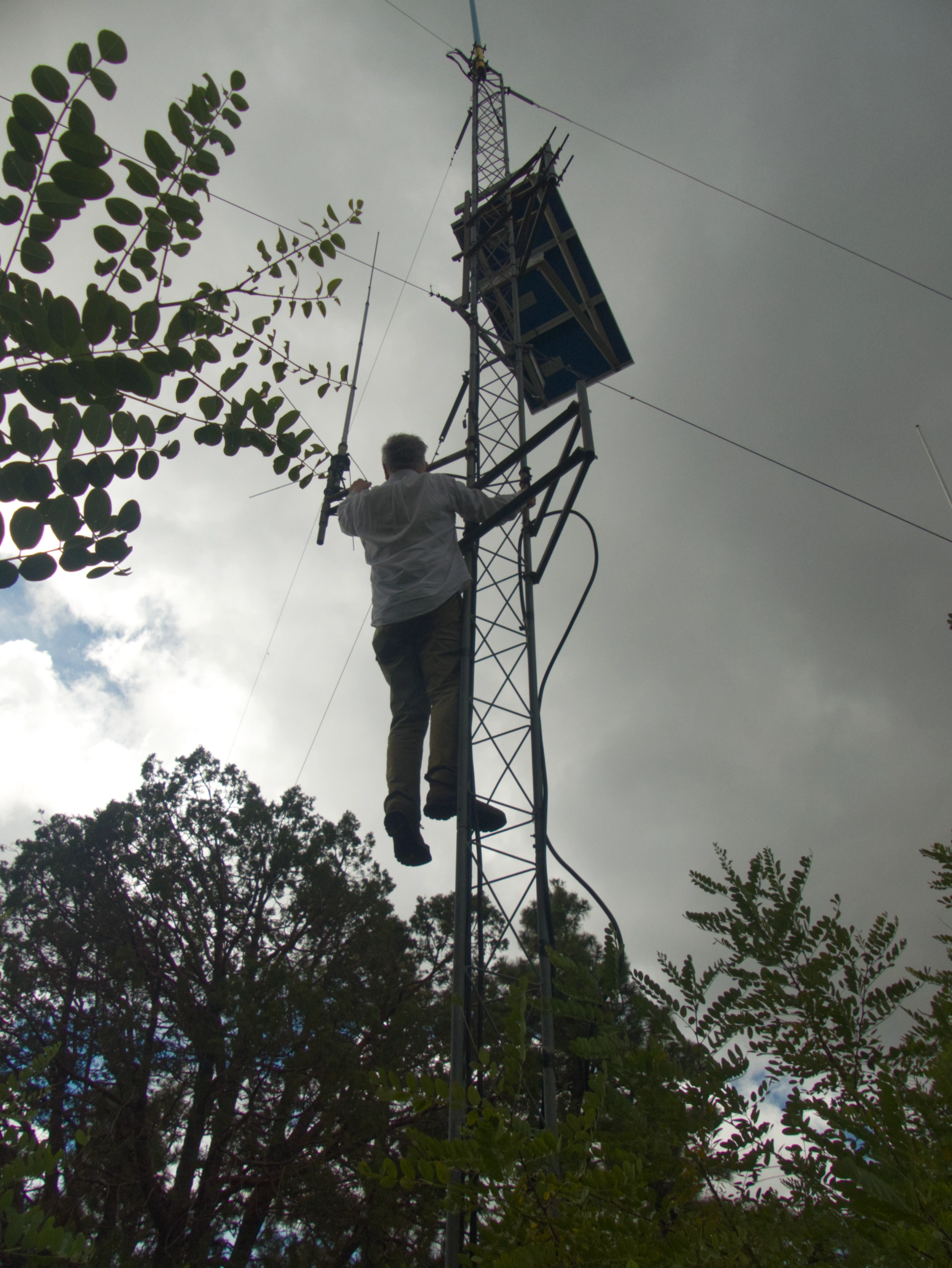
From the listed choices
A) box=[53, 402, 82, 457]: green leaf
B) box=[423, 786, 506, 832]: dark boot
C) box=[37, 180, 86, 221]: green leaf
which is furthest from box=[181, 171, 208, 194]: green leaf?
box=[423, 786, 506, 832]: dark boot

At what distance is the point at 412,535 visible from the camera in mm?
3490

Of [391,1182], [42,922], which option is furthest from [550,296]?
[42,922]

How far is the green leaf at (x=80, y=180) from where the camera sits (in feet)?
4.13

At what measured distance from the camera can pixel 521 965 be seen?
9.77 metres

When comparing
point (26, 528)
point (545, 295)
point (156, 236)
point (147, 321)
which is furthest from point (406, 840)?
point (545, 295)

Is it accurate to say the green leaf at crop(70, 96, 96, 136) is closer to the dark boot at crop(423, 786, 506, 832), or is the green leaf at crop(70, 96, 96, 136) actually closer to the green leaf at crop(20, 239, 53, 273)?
the green leaf at crop(20, 239, 53, 273)

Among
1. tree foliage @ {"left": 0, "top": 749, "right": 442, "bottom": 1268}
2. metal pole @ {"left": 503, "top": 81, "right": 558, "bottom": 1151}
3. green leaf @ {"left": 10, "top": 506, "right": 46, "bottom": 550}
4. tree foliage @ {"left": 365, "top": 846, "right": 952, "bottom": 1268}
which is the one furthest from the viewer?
tree foliage @ {"left": 0, "top": 749, "right": 442, "bottom": 1268}

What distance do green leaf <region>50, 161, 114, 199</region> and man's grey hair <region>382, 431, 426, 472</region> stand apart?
8.06 ft

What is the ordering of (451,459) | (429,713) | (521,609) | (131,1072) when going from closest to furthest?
1. (429,713)
2. (521,609)
3. (451,459)
4. (131,1072)

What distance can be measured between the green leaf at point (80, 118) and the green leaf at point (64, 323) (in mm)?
346

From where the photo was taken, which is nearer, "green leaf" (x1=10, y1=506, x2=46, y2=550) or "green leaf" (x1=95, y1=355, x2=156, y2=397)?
"green leaf" (x1=10, y1=506, x2=46, y2=550)

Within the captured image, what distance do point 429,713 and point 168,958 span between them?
8160 millimetres

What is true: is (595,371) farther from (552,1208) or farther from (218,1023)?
(218,1023)

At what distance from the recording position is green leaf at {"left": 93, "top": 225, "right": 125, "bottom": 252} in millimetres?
1456
